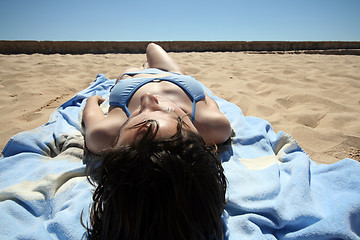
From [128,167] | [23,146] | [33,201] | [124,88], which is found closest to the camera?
[128,167]

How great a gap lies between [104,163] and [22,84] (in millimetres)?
2779

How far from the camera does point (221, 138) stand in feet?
4.99

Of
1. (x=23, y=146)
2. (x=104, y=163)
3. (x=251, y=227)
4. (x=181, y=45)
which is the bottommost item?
(x=251, y=227)

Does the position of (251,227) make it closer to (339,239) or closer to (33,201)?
(339,239)

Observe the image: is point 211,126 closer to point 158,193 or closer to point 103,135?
point 103,135

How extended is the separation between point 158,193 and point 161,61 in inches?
80.2

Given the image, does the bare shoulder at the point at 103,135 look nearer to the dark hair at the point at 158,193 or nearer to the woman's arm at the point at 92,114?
the woman's arm at the point at 92,114

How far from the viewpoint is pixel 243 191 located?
113cm

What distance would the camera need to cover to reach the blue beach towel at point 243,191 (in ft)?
3.02

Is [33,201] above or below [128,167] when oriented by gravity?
below

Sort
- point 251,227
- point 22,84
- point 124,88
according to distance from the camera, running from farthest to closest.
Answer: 1. point 22,84
2. point 124,88
3. point 251,227

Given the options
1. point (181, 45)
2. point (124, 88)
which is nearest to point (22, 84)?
point (124, 88)

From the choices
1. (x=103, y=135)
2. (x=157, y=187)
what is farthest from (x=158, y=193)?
(x=103, y=135)

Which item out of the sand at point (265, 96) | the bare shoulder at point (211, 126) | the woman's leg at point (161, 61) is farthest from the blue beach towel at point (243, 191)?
the woman's leg at point (161, 61)
